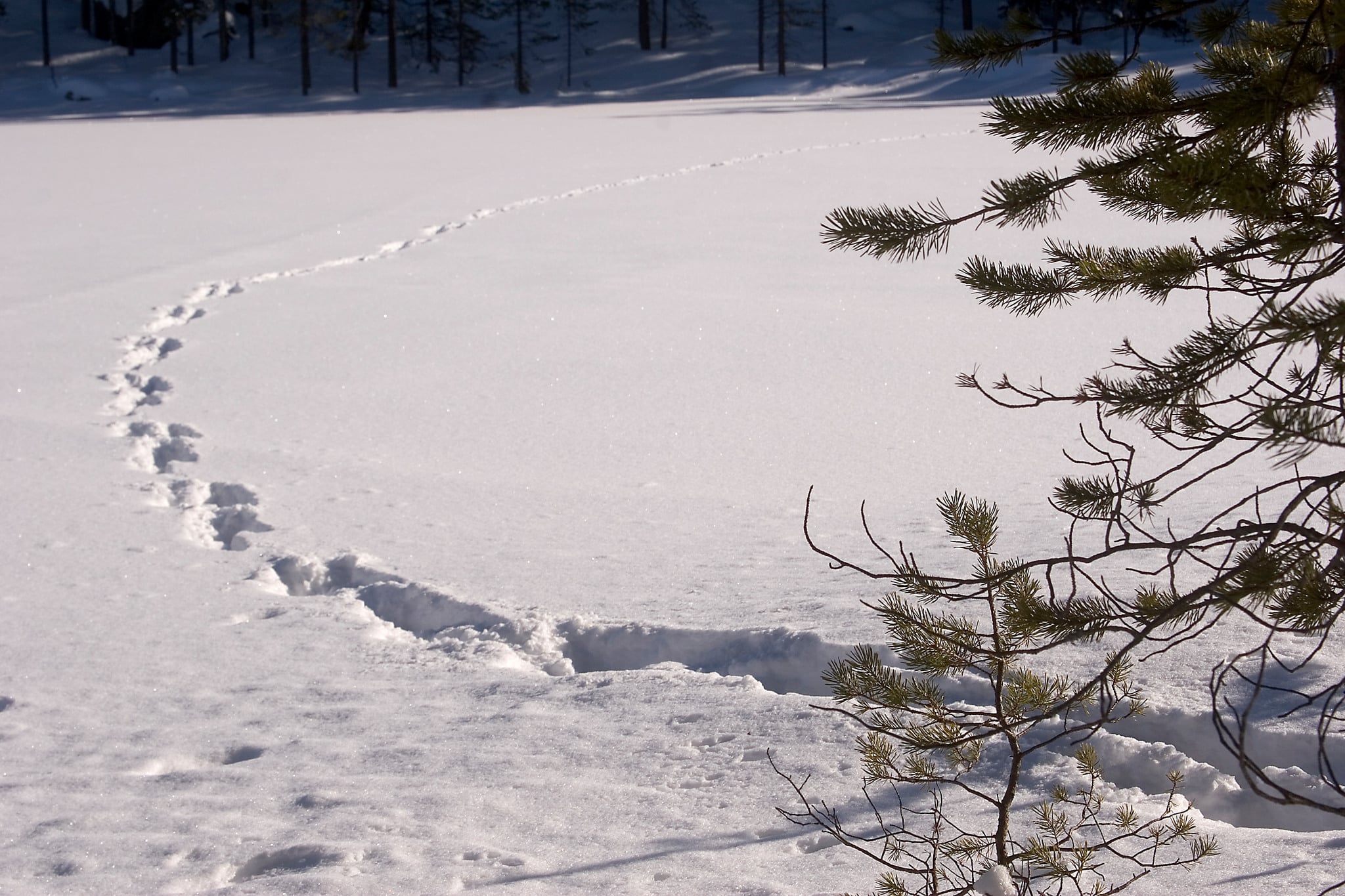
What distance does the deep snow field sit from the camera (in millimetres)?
2857

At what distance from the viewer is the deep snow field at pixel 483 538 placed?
2857 mm

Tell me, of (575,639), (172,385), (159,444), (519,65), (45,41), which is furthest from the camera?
(519,65)

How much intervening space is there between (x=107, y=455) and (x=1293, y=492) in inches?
207

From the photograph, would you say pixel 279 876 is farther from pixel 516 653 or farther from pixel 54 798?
pixel 516 653

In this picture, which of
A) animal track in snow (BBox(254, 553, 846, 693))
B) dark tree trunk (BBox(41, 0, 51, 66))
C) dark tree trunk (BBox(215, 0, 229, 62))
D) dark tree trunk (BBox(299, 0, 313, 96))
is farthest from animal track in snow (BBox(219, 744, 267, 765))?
dark tree trunk (BBox(215, 0, 229, 62))

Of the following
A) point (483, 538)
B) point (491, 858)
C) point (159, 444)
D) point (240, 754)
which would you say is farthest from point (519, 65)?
point (491, 858)

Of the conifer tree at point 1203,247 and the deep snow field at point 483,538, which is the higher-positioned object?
the conifer tree at point 1203,247

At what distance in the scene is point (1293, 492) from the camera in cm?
482

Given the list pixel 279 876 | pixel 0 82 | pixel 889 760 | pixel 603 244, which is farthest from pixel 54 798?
pixel 0 82

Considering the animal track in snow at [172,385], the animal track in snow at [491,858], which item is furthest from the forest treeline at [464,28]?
the animal track in snow at [491,858]

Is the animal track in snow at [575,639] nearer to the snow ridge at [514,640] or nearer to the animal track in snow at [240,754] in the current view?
the snow ridge at [514,640]

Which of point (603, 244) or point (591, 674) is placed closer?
point (591, 674)

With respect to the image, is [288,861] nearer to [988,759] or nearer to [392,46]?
[988,759]

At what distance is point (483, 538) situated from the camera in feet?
16.2
